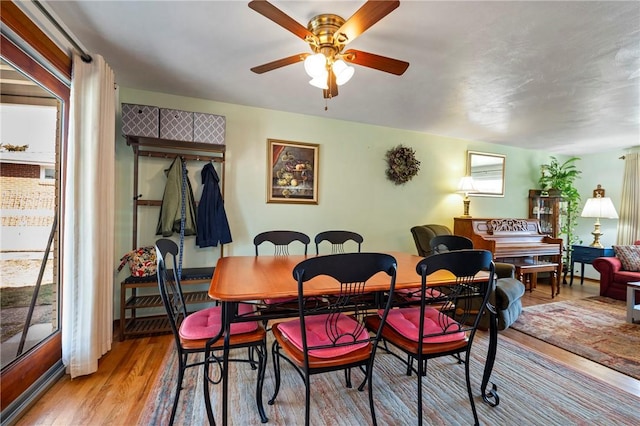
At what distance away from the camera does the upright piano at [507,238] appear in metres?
3.87

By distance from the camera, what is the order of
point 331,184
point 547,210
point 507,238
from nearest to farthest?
point 331,184
point 507,238
point 547,210

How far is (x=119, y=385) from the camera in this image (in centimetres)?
186

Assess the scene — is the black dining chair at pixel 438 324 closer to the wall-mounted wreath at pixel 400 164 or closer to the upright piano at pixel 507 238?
the wall-mounted wreath at pixel 400 164

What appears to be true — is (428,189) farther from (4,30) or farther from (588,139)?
(4,30)

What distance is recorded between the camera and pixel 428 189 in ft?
13.8

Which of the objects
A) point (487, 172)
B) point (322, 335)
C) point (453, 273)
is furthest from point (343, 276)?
point (487, 172)

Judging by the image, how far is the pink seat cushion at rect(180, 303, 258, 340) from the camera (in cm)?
152

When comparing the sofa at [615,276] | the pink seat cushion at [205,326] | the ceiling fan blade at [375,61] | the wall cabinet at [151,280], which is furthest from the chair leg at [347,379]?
the sofa at [615,276]

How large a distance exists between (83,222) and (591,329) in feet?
15.3

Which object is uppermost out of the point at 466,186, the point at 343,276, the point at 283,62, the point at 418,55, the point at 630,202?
the point at 418,55

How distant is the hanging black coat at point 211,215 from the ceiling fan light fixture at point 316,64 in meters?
1.71

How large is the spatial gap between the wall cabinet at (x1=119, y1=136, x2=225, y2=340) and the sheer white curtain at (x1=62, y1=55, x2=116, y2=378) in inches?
19.2

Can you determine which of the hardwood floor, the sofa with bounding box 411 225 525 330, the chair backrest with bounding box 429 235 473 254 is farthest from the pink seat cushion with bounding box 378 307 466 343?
the hardwood floor

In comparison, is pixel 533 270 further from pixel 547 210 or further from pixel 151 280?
pixel 151 280
